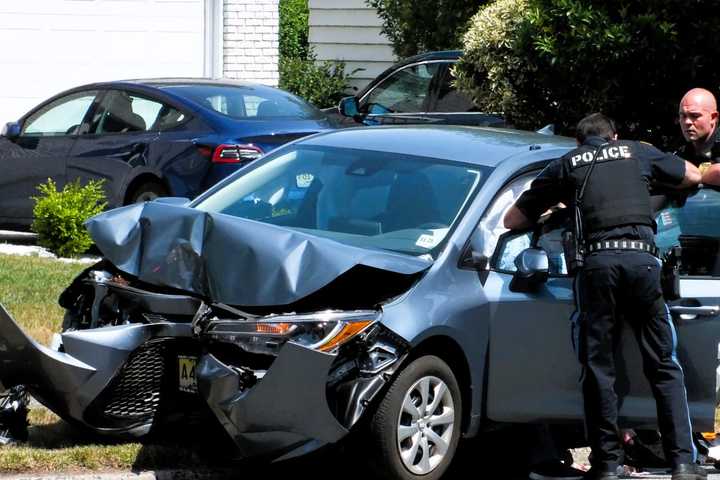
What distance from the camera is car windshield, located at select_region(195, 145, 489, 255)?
6.43 metres

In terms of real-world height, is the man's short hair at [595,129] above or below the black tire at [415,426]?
above

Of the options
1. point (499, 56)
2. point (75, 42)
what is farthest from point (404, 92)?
point (75, 42)

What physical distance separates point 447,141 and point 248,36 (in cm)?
1039

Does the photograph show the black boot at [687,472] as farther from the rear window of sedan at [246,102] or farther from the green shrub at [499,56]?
the rear window of sedan at [246,102]

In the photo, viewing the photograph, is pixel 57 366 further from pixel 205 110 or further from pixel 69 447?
pixel 205 110

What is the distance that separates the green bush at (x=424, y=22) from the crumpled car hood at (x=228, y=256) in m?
9.29

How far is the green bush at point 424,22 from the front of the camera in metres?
15.7

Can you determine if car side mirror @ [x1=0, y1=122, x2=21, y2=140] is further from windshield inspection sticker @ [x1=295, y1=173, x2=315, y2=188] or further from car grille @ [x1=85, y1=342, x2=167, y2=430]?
car grille @ [x1=85, y1=342, x2=167, y2=430]

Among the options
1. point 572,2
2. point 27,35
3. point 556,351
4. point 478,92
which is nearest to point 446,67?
point 478,92

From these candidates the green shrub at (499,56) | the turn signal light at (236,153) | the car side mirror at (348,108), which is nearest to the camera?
the turn signal light at (236,153)

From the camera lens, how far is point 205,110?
1146cm

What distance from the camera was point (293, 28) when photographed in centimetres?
2003

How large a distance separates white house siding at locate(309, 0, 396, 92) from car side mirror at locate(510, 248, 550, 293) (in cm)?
1405

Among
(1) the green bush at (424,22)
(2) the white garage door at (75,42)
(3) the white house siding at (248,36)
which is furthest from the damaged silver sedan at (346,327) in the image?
(3) the white house siding at (248,36)
